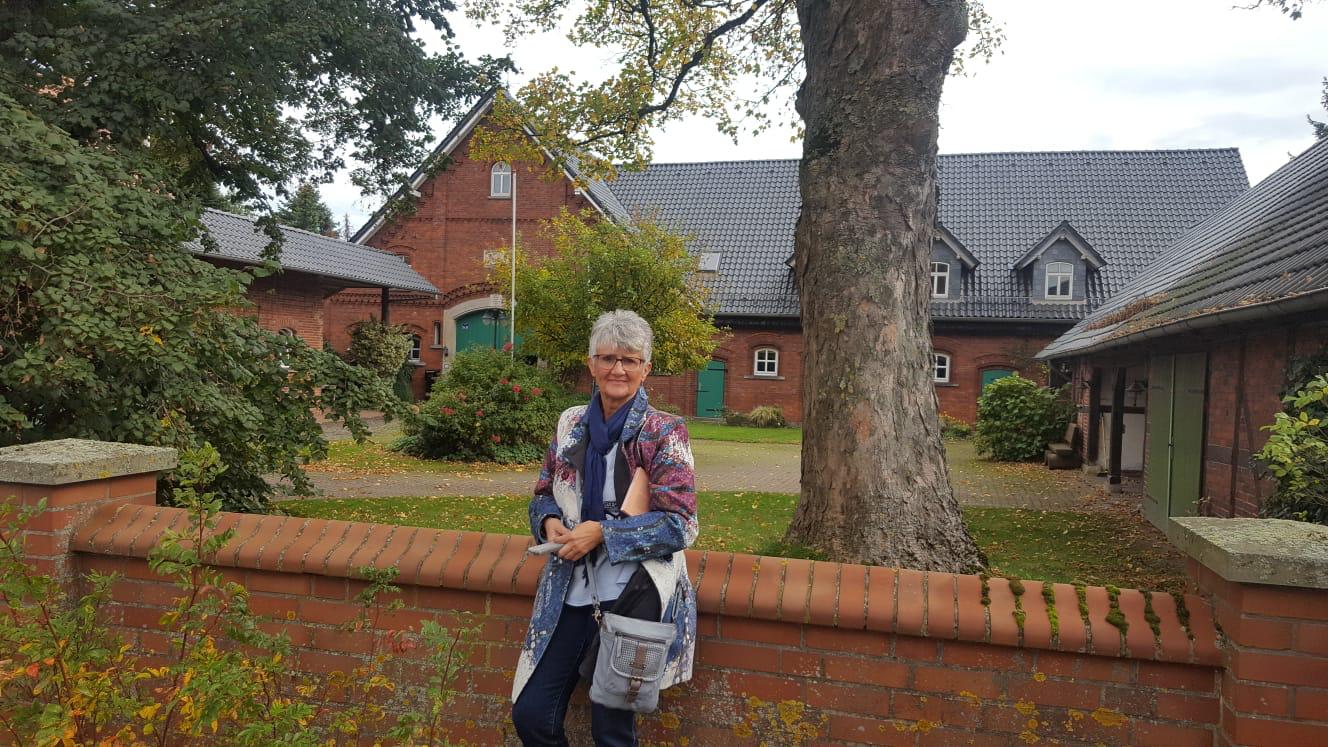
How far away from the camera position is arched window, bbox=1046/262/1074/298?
84.7 ft

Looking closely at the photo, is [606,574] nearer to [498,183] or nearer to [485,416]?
[485,416]

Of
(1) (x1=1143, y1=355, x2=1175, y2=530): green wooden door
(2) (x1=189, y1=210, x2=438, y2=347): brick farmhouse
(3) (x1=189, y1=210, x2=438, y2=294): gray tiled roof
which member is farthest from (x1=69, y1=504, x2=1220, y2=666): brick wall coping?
(3) (x1=189, y1=210, x2=438, y2=294): gray tiled roof

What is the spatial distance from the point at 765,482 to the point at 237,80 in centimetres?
947

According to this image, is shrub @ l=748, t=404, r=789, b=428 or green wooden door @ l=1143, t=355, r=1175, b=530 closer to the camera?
green wooden door @ l=1143, t=355, r=1175, b=530

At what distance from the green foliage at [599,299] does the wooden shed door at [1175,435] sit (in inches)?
353

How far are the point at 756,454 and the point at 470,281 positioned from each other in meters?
13.7

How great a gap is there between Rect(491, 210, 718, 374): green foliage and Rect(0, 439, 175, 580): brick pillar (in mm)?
13562

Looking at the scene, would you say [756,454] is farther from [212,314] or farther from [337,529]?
[337,529]

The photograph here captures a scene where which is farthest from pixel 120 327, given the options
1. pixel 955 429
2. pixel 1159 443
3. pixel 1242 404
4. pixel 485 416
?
pixel 955 429

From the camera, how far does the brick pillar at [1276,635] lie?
2.28 metres

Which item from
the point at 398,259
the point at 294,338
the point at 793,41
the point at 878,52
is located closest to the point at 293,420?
the point at 294,338

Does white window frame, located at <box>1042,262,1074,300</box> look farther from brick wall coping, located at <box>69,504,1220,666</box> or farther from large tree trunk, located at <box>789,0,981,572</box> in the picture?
brick wall coping, located at <box>69,504,1220,666</box>

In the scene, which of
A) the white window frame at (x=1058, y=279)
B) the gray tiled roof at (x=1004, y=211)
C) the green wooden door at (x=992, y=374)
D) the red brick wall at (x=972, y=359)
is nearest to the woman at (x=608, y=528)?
the gray tiled roof at (x=1004, y=211)

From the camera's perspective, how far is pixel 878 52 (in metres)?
5.32
